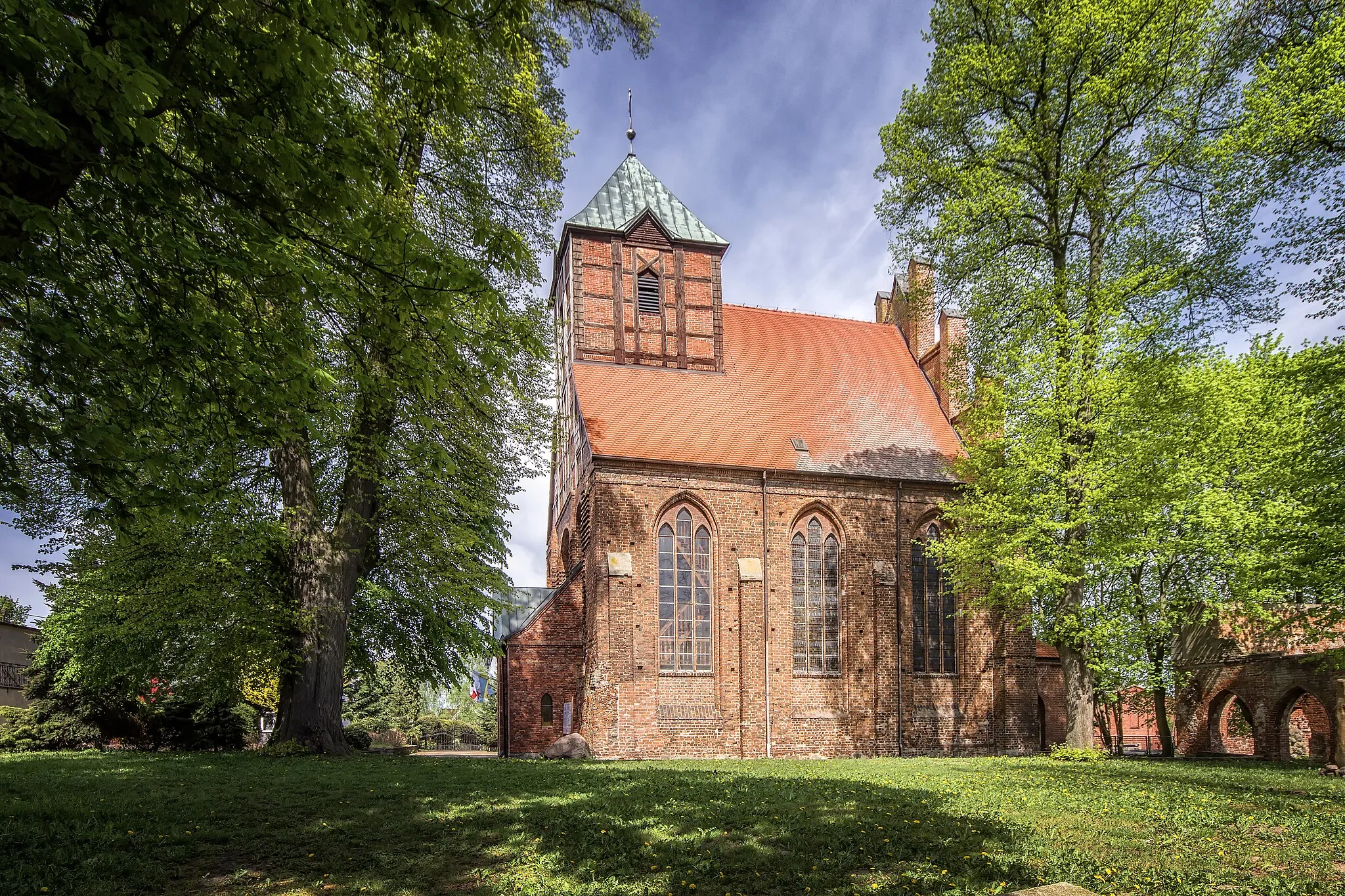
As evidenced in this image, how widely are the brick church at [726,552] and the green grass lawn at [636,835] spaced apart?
9919mm

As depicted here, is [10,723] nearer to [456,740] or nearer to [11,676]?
[11,676]

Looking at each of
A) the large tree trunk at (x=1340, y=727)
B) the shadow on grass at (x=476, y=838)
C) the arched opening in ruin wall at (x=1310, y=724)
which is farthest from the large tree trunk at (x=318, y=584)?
the arched opening in ruin wall at (x=1310, y=724)

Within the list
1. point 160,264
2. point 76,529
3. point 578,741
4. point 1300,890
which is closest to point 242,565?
point 76,529

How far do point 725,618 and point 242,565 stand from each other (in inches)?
439

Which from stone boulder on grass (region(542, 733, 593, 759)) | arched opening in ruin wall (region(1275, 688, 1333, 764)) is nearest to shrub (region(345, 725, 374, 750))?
stone boulder on grass (region(542, 733, 593, 759))

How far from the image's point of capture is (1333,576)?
1246cm

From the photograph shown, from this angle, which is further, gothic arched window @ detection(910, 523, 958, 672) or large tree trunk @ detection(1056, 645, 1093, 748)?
gothic arched window @ detection(910, 523, 958, 672)

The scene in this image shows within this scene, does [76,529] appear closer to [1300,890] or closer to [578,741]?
[578,741]

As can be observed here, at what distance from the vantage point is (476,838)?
21.6 ft

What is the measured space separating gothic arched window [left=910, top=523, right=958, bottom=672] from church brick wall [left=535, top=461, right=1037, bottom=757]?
0.28 meters

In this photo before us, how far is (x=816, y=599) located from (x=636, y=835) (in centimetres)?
1615

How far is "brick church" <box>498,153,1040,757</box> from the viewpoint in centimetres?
2058

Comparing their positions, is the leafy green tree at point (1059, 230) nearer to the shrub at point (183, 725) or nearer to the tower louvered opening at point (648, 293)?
the tower louvered opening at point (648, 293)

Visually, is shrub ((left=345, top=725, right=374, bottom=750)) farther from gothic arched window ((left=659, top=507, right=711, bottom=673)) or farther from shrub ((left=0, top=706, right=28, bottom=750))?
gothic arched window ((left=659, top=507, right=711, bottom=673))
